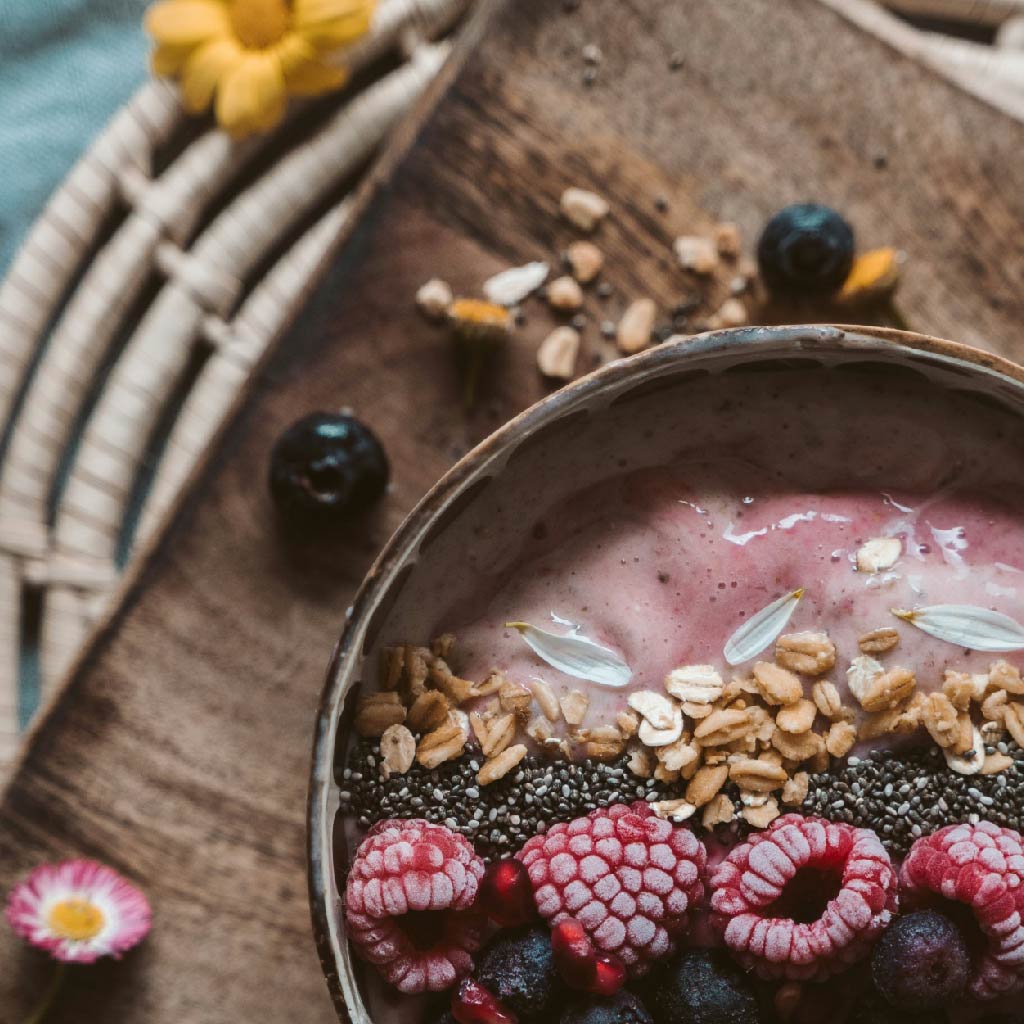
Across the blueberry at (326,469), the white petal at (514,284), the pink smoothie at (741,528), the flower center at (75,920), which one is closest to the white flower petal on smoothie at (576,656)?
the pink smoothie at (741,528)

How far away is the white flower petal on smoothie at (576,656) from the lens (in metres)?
0.95

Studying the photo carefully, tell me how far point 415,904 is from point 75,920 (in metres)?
0.42

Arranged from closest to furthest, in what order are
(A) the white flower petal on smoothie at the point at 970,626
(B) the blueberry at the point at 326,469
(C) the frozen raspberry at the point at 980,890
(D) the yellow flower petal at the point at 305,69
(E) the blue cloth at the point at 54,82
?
1. (C) the frozen raspberry at the point at 980,890
2. (A) the white flower petal on smoothie at the point at 970,626
3. (B) the blueberry at the point at 326,469
4. (D) the yellow flower petal at the point at 305,69
5. (E) the blue cloth at the point at 54,82

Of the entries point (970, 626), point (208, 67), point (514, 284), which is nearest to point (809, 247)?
point (514, 284)


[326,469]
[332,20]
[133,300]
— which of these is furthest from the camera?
[133,300]

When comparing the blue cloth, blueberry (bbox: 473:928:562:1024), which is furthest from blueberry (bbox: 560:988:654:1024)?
the blue cloth

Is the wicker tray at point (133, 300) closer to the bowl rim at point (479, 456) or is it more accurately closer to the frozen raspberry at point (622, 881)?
the bowl rim at point (479, 456)

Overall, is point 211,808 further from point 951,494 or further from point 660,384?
point 951,494

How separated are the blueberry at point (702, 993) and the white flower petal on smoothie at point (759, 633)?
203mm

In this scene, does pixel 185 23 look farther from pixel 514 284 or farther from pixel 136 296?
pixel 514 284

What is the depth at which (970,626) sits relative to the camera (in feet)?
3.10

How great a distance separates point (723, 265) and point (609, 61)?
209 millimetres

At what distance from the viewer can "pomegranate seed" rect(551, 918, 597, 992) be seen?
85 cm

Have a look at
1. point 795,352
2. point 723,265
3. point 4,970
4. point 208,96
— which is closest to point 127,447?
point 208,96
